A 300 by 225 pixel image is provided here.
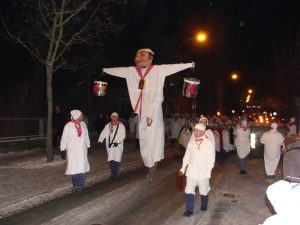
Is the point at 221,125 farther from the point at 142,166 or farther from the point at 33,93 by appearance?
the point at 33,93

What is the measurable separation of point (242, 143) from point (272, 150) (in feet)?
5.76

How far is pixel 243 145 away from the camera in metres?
14.2

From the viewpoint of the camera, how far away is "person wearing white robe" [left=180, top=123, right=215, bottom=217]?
27.3 ft

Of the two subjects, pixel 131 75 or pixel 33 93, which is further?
pixel 33 93

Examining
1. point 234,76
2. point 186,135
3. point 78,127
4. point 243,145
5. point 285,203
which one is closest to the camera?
point 285,203

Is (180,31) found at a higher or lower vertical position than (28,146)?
higher

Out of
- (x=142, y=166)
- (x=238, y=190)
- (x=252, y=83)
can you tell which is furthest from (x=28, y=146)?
(x=252, y=83)

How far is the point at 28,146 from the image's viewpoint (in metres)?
19.9

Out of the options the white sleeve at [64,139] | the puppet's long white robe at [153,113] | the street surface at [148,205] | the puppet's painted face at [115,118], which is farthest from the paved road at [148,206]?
the puppet's painted face at [115,118]

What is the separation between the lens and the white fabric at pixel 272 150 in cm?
1252

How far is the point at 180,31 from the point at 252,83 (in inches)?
982

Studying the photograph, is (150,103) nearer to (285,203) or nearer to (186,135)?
(186,135)

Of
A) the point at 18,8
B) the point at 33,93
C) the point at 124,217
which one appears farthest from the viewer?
the point at 18,8

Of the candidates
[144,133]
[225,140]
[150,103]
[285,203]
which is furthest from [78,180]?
[225,140]
